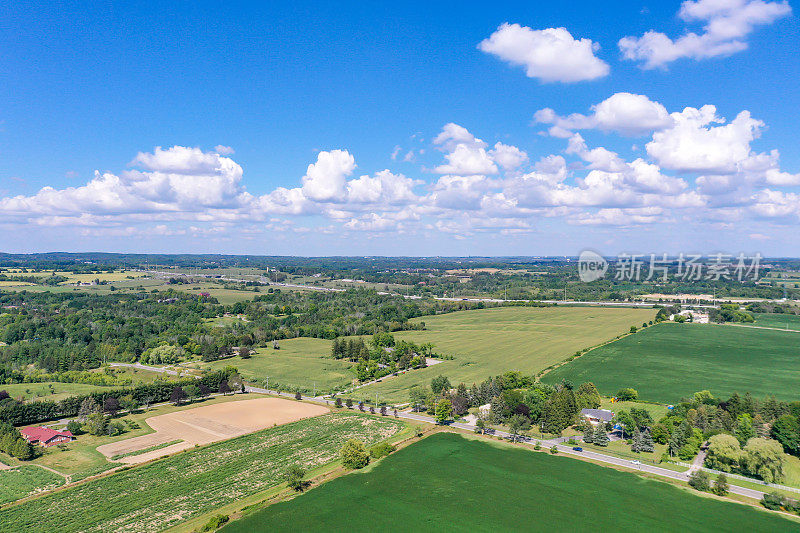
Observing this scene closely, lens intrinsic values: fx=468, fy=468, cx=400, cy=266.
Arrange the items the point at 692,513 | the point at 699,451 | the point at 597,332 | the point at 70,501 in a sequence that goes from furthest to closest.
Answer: the point at 597,332 → the point at 699,451 → the point at 70,501 → the point at 692,513

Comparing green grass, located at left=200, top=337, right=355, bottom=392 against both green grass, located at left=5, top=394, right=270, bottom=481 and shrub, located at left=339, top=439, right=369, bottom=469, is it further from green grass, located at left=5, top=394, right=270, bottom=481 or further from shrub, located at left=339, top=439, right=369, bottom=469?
shrub, located at left=339, top=439, right=369, bottom=469

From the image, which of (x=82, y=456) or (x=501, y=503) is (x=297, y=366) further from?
(x=501, y=503)

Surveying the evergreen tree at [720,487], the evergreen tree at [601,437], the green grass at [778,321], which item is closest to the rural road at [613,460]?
the evergreen tree at [720,487]

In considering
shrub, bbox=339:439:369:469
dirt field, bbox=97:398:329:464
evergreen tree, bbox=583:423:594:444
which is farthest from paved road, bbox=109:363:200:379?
evergreen tree, bbox=583:423:594:444

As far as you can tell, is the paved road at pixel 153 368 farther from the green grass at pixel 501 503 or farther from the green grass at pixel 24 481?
the green grass at pixel 501 503

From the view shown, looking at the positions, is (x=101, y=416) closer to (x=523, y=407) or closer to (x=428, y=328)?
(x=523, y=407)

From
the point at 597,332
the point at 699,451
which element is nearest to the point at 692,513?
the point at 699,451
